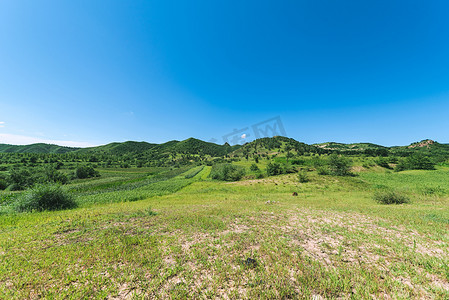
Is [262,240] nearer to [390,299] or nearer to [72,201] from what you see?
[390,299]

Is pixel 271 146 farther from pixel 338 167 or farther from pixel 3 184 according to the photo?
pixel 3 184

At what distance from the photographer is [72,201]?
63.4 ft

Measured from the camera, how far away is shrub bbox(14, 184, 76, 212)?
16516 mm

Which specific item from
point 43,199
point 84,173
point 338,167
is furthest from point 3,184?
point 338,167

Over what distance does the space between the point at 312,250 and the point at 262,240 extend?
242cm

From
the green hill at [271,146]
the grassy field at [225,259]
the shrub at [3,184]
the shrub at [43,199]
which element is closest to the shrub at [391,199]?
the grassy field at [225,259]

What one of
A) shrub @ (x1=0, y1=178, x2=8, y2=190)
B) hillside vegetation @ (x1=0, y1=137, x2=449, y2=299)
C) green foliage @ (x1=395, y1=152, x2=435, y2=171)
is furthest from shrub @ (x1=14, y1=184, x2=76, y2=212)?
green foliage @ (x1=395, y1=152, x2=435, y2=171)

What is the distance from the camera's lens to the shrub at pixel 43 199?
1652 centimetres

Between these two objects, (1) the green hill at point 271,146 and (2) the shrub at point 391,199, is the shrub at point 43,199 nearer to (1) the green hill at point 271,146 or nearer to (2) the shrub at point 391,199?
(2) the shrub at point 391,199

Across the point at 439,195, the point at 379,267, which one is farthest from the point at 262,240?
the point at 439,195

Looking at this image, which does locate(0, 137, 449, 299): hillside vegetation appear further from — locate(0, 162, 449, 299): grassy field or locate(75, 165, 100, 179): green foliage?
locate(75, 165, 100, 179): green foliage

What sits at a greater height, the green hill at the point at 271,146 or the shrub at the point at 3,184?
the green hill at the point at 271,146

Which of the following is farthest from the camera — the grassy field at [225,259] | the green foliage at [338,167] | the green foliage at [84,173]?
the green foliage at [84,173]

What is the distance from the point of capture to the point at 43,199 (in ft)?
56.2
